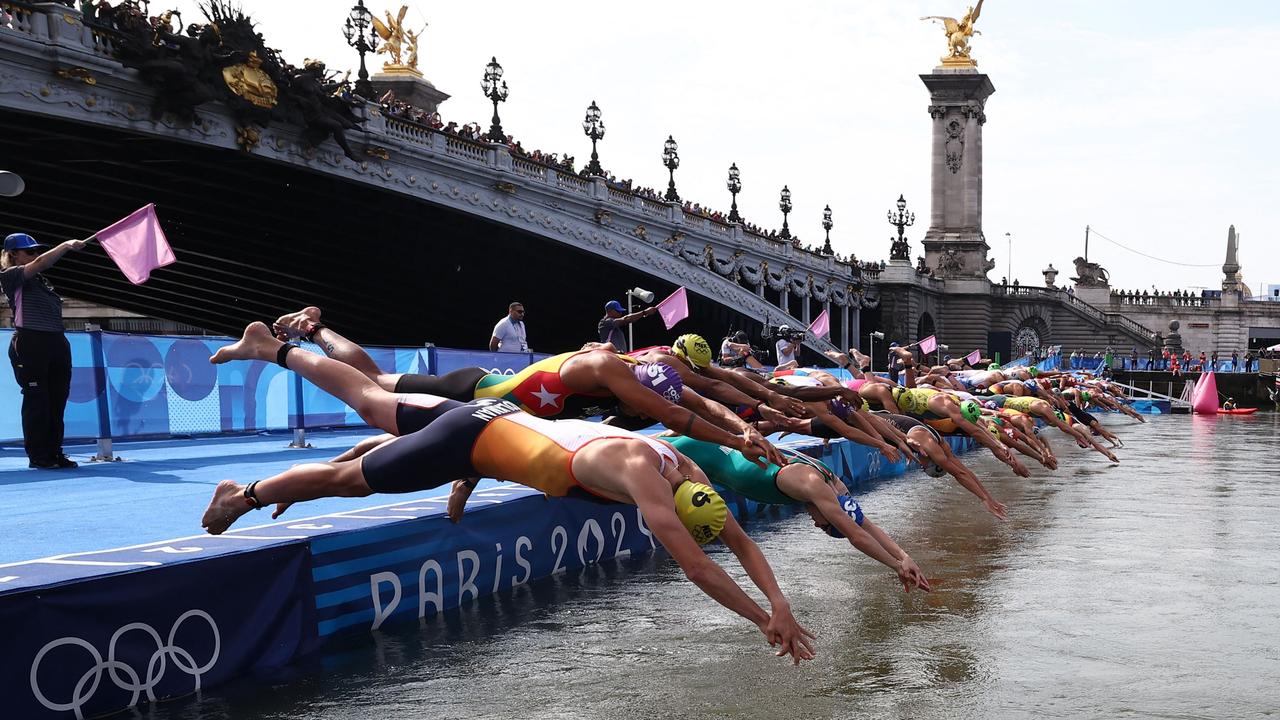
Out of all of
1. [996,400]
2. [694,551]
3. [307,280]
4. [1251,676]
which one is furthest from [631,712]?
[307,280]

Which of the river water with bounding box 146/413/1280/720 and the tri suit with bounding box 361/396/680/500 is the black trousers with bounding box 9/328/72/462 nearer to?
the river water with bounding box 146/413/1280/720

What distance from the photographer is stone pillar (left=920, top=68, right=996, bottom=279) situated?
90.8 meters

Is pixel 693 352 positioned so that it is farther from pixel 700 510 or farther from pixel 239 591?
pixel 239 591

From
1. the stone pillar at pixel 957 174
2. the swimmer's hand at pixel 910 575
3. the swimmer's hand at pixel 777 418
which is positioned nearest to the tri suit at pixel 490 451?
the swimmer's hand at pixel 910 575

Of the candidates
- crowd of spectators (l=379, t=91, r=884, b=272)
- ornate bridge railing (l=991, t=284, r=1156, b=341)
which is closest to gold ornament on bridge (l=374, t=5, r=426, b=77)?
crowd of spectators (l=379, t=91, r=884, b=272)

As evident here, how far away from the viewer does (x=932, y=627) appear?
8.46m

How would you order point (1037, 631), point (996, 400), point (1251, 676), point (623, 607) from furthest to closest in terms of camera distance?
point (996, 400)
point (623, 607)
point (1037, 631)
point (1251, 676)

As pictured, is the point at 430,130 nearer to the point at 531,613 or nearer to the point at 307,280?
the point at 307,280

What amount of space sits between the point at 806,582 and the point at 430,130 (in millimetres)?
34325

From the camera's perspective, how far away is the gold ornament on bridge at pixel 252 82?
108 feet

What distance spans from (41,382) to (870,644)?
8006 millimetres

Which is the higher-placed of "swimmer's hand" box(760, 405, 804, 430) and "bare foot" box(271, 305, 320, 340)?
"bare foot" box(271, 305, 320, 340)

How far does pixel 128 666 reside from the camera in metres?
6.45

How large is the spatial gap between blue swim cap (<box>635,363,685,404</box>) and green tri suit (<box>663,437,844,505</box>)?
3.53 ft
